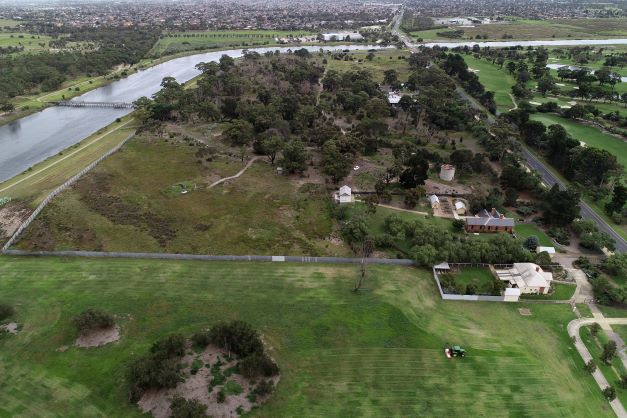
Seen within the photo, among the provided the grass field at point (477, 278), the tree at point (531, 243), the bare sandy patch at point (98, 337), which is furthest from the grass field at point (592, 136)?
the bare sandy patch at point (98, 337)

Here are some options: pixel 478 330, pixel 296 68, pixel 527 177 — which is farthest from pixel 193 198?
pixel 296 68

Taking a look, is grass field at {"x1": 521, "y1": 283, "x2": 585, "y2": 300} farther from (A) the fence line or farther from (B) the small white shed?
(A) the fence line

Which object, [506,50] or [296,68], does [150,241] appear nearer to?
[296,68]

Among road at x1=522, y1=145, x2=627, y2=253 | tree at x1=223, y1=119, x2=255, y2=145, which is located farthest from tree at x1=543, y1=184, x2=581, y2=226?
tree at x1=223, y1=119, x2=255, y2=145

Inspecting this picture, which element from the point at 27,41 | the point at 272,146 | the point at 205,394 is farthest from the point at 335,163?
the point at 27,41

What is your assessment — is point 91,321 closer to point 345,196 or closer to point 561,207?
point 345,196

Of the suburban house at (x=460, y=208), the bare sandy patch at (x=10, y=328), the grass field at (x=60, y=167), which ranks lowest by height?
the suburban house at (x=460, y=208)

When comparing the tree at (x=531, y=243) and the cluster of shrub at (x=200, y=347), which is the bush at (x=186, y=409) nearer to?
the cluster of shrub at (x=200, y=347)
